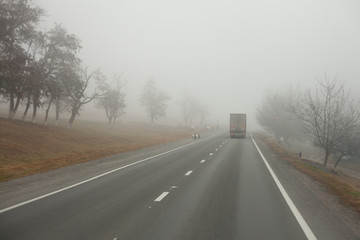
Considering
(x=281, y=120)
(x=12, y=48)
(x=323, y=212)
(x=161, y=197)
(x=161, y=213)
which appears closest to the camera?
(x=161, y=213)

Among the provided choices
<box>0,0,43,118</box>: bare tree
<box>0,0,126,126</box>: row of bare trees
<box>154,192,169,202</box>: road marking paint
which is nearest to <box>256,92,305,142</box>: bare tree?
<box>0,0,126,126</box>: row of bare trees

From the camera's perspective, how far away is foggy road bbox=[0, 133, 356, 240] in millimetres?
5438

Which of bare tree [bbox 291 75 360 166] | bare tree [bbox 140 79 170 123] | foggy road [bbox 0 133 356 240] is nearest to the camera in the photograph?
foggy road [bbox 0 133 356 240]

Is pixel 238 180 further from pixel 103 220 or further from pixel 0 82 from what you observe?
pixel 0 82

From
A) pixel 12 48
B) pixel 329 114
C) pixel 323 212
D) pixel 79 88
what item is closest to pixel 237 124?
pixel 79 88

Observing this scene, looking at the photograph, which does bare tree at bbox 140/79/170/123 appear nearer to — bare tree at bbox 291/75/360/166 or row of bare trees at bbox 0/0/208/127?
row of bare trees at bbox 0/0/208/127

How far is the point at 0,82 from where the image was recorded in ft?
75.5

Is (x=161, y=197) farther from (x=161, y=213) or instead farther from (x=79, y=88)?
(x=79, y=88)

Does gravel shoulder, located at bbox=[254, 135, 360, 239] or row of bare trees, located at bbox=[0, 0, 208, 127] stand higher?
row of bare trees, located at bbox=[0, 0, 208, 127]

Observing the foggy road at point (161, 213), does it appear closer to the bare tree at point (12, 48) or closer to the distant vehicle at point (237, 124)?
the bare tree at point (12, 48)

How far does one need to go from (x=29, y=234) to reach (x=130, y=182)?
5.28m

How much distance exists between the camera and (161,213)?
6.70 m

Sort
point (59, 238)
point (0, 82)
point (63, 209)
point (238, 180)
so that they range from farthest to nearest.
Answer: point (0, 82) → point (238, 180) → point (63, 209) → point (59, 238)

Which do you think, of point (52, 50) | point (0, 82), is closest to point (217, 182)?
point (0, 82)
